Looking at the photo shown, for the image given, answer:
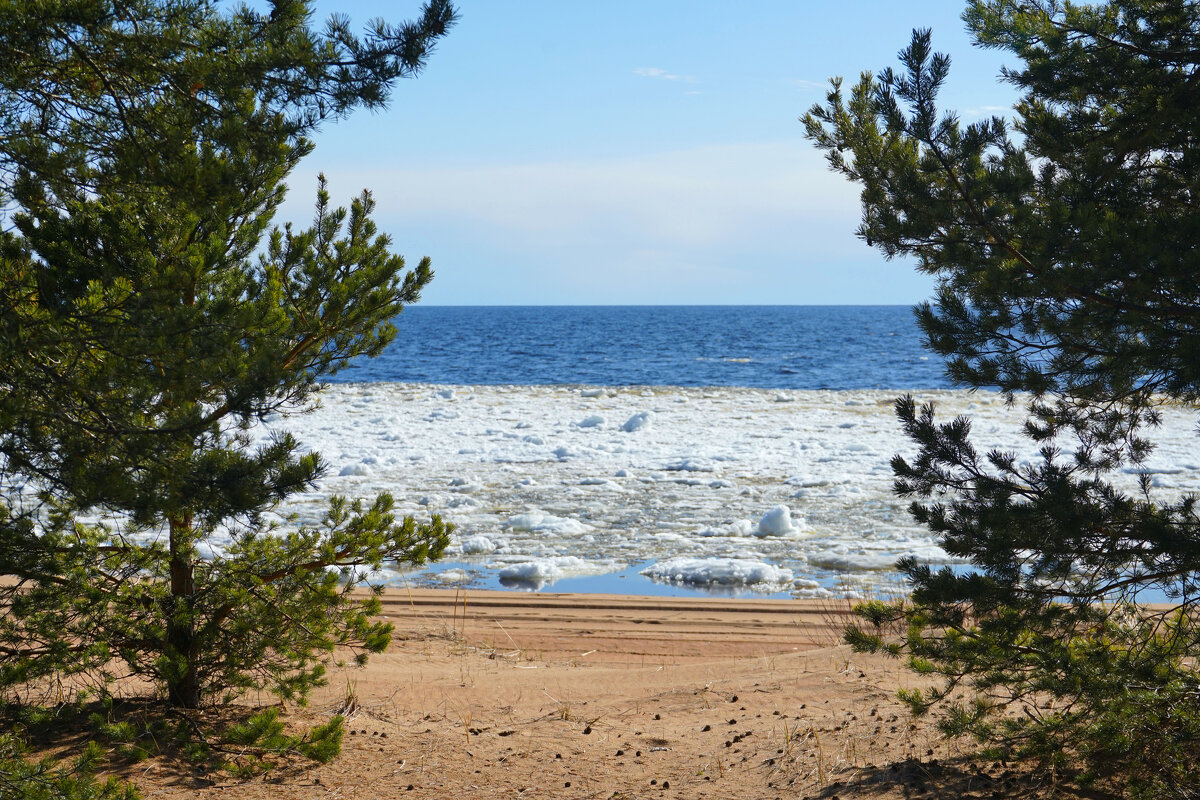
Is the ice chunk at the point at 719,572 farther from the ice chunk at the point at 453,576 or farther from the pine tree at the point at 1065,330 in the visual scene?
the pine tree at the point at 1065,330

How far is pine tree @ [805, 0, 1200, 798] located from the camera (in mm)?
3285

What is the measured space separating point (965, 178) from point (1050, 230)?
0.52m

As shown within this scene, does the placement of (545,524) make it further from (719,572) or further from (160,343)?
(160,343)

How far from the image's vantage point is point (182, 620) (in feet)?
14.3

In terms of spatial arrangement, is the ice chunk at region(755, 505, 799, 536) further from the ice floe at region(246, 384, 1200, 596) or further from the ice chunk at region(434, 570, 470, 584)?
the ice chunk at region(434, 570, 470, 584)

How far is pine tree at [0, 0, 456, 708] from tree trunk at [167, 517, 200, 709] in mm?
14

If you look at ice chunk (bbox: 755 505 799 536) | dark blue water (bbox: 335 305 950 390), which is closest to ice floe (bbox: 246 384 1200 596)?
ice chunk (bbox: 755 505 799 536)

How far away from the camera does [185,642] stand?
4586mm

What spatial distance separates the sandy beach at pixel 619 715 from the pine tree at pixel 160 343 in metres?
0.76

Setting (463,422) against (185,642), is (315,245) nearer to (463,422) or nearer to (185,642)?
(185,642)

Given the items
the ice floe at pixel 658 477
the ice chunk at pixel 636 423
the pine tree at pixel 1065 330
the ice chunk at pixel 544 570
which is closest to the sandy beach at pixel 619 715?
the pine tree at pixel 1065 330

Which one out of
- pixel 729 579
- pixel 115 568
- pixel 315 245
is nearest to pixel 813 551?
pixel 729 579

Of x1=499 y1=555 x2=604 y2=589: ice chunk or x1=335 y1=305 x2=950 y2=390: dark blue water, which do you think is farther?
x1=335 y1=305 x2=950 y2=390: dark blue water

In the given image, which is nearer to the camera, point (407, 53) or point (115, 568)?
point (407, 53)
